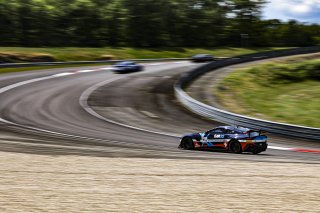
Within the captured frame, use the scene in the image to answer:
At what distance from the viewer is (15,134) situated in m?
16.3

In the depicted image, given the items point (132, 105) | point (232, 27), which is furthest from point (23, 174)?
point (232, 27)

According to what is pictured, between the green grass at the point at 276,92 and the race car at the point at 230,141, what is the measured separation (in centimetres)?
872

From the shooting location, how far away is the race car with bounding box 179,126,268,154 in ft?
48.9

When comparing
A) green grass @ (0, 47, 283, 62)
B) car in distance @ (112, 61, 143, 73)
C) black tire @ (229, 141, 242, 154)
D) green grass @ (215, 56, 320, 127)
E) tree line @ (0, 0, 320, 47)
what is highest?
tree line @ (0, 0, 320, 47)

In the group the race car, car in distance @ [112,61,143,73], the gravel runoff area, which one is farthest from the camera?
car in distance @ [112,61,143,73]

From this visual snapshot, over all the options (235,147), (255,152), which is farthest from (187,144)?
(255,152)

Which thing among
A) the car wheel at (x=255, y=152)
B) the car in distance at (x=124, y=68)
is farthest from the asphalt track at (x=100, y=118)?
the car in distance at (x=124, y=68)

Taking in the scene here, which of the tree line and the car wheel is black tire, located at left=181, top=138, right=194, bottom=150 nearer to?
the car wheel

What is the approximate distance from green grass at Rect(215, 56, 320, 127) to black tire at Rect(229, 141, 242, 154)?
906 centimetres

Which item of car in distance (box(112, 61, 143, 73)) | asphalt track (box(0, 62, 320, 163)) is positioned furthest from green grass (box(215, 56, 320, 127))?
car in distance (box(112, 61, 143, 73))

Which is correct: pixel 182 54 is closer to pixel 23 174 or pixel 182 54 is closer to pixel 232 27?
pixel 232 27

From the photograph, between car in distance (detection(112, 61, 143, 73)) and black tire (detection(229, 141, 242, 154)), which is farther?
car in distance (detection(112, 61, 143, 73))

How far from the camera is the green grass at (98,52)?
54806mm

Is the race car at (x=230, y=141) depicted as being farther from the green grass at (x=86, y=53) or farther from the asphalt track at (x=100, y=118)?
the green grass at (x=86, y=53)
